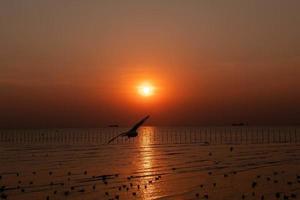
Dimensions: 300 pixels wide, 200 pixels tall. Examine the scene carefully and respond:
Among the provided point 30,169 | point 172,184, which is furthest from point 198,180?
point 30,169

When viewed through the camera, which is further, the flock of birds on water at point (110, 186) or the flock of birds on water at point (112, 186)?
the flock of birds on water at point (110, 186)

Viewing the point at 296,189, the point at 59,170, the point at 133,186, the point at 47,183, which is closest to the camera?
the point at 296,189

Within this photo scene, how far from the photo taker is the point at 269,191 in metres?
36.7

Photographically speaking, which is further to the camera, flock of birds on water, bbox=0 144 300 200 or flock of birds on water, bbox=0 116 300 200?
flock of birds on water, bbox=0 116 300 200

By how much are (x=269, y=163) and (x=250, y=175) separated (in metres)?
14.8

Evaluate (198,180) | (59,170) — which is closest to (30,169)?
(59,170)

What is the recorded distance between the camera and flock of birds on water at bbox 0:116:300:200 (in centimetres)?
3550

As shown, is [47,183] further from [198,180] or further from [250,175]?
[250,175]

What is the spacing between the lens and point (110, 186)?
4053 cm

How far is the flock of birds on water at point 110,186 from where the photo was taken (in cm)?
3550

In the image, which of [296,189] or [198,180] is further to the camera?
[198,180]

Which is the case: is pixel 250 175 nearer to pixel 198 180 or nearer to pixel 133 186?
pixel 198 180

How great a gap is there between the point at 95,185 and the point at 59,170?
15439mm

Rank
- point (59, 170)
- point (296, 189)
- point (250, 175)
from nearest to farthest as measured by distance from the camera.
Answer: point (296, 189)
point (250, 175)
point (59, 170)
